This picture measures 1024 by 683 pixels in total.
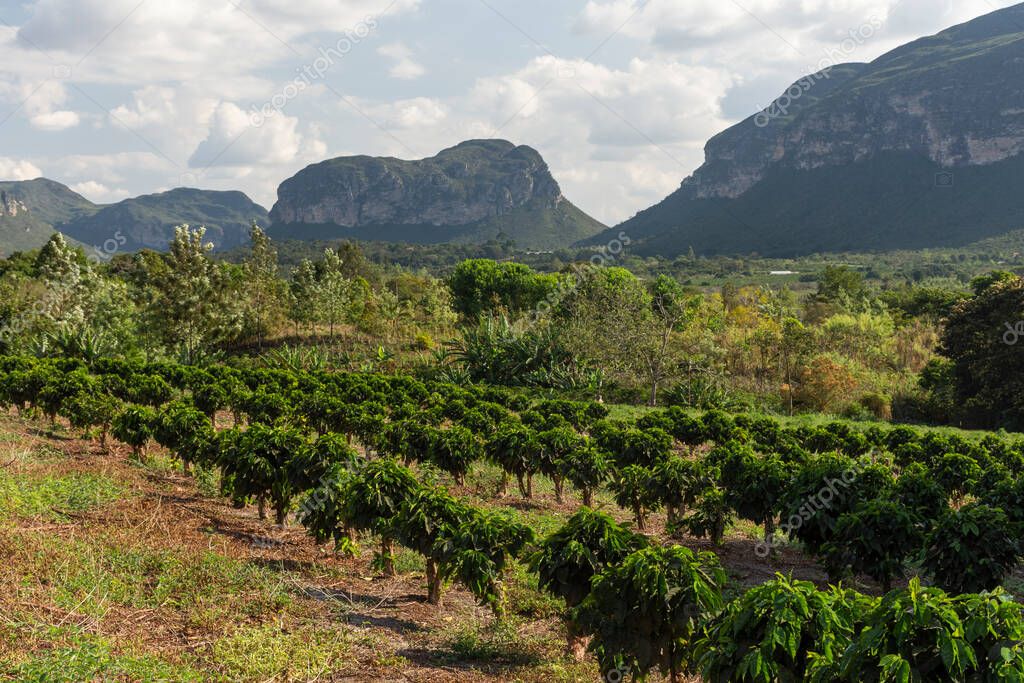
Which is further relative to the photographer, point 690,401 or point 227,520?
point 690,401

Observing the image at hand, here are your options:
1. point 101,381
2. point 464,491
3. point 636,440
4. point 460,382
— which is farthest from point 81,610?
point 460,382

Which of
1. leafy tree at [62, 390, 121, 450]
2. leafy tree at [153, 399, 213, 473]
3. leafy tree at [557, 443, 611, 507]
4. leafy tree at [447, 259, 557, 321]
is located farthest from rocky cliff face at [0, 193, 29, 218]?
leafy tree at [557, 443, 611, 507]

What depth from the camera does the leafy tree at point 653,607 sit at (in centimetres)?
591

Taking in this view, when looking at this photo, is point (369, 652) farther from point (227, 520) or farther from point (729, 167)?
point (729, 167)

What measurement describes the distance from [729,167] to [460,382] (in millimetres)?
161699

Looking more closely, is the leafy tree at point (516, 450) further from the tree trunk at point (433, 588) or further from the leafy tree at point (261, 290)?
the leafy tree at point (261, 290)

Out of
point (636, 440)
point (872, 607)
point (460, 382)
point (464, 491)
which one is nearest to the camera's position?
point (872, 607)

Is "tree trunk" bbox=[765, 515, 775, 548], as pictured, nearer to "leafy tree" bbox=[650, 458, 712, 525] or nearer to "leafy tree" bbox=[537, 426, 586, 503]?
"leafy tree" bbox=[650, 458, 712, 525]

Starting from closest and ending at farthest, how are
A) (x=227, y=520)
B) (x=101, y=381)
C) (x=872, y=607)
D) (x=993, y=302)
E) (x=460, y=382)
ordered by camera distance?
(x=872, y=607) < (x=227, y=520) < (x=101, y=381) < (x=993, y=302) < (x=460, y=382)

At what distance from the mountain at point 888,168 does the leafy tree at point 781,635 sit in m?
123

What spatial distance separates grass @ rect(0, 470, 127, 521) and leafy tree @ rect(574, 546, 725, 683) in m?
7.82

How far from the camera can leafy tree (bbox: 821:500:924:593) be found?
357 inches

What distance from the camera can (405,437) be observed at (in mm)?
14734

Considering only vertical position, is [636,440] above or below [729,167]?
below
